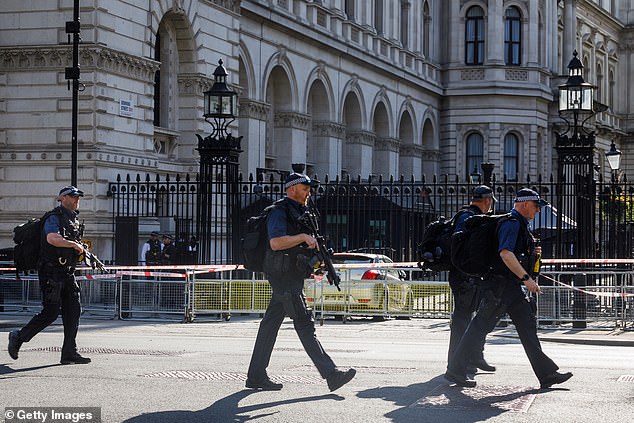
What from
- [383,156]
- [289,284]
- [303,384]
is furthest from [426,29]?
[289,284]

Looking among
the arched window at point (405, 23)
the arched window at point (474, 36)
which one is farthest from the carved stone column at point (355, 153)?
the arched window at point (474, 36)

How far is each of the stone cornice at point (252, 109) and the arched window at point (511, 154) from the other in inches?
1035

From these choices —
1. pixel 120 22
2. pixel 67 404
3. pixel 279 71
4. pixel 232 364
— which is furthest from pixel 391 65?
pixel 67 404

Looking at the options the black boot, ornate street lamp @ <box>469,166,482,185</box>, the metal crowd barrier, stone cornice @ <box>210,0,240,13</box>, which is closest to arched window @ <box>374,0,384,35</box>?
stone cornice @ <box>210,0,240,13</box>

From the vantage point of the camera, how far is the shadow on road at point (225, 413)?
10008 millimetres

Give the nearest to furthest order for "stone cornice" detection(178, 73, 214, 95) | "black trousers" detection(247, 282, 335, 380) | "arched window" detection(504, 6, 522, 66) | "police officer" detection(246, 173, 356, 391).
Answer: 1. "police officer" detection(246, 173, 356, 391)
2. "black trousers" detection(247, 282, 335, 380)
3. "stone cornice" detection(178, 73, 214, 95)
4. "arched window" detection(504, 6, 522, 66)

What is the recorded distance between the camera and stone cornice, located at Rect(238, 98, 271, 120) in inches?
1524

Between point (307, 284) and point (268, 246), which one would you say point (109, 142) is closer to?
point (307, 284)

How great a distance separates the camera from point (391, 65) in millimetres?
53375

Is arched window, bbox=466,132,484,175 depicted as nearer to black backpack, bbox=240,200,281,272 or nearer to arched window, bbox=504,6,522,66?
arched window, bbox=504,6,522,66

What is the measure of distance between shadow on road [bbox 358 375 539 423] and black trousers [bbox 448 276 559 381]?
275 millimetres

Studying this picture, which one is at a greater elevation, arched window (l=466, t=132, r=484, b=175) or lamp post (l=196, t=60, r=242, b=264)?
arched window (l=466, t=132, r=484, b=175)

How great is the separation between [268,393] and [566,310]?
35.4 ft

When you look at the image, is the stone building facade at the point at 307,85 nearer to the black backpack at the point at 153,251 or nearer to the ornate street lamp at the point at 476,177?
the ornate street lamp at the point at 476,177
